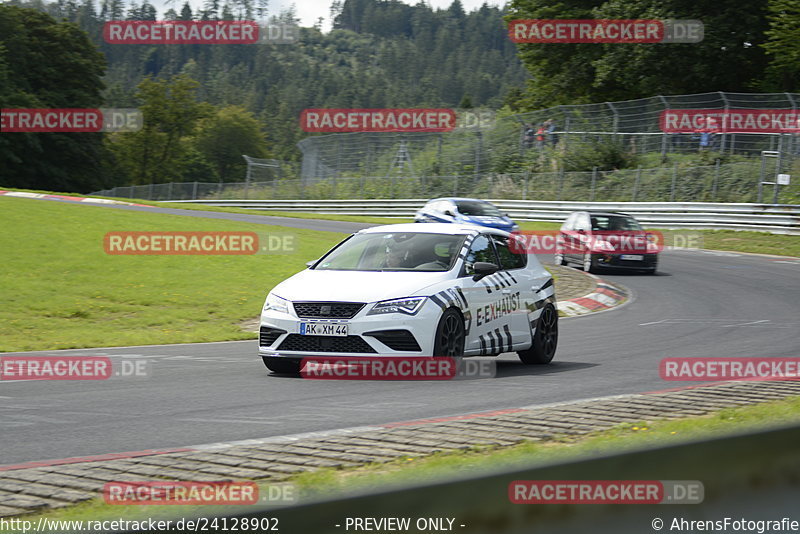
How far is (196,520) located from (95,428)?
4.78m

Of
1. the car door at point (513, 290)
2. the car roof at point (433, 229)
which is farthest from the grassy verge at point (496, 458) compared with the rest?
the car roof at point (433, 229)

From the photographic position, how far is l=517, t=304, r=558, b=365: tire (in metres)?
12.2

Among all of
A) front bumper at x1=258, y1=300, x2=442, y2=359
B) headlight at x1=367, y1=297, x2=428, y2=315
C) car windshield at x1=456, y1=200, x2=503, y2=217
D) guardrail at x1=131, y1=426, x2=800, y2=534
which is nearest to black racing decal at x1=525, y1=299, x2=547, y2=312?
front bumper at x1=258, y1=300, x2=442, y2=359

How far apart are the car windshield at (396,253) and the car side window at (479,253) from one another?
145 millimetres

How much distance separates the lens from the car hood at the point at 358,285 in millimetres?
10320

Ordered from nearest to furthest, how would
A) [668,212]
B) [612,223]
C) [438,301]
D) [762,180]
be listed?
[438,301] < [612,223] < [762,180] < [668,212]

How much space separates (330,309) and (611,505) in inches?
281

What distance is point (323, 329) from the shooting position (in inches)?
402

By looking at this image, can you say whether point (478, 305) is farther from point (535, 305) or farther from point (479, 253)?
point (535, 305)

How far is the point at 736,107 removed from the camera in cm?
4059

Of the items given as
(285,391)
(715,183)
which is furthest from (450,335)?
(715,183)

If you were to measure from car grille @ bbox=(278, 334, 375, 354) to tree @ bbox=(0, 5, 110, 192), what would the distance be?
64.3 meters

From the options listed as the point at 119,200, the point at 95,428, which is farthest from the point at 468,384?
the point at 119,200

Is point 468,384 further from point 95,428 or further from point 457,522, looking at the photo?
point 457,522
